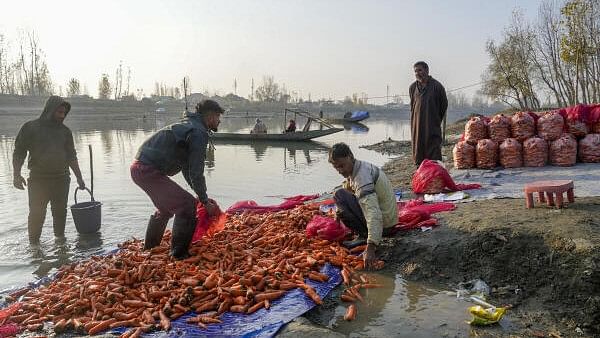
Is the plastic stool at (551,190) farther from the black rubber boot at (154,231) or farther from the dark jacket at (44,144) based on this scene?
the dark jacket at (44,144)

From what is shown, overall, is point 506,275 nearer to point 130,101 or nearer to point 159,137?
point 159,137

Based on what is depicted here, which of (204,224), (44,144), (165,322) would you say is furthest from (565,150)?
(44,144)

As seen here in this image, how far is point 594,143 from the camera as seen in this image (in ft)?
25.3

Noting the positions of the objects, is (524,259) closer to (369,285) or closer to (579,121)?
(369,285)

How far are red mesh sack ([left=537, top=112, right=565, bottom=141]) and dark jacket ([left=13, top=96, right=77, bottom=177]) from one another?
7511 millimetres

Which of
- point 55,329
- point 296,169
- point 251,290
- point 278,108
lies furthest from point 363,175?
point 278,108

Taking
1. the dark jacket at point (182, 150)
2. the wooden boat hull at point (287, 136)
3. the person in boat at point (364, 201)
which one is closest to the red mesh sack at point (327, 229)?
the person in boat at point (364, 201)

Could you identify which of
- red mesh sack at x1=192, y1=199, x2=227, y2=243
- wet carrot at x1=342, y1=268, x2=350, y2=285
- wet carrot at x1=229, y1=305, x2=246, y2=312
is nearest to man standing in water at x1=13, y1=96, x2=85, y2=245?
red mesh sack at x1=192, y1=199, x2=227, y2=243

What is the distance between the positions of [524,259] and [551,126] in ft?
15.5

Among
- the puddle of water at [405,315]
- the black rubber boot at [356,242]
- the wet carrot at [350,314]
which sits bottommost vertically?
the puddle of water at [405,315]

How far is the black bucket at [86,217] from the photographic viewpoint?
654 centimetres

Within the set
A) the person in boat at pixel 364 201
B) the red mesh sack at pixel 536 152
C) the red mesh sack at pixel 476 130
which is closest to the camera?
the person in boat at pixel 364 201

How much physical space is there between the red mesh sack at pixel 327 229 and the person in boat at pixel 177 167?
114cm

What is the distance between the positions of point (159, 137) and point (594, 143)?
7132 mm
